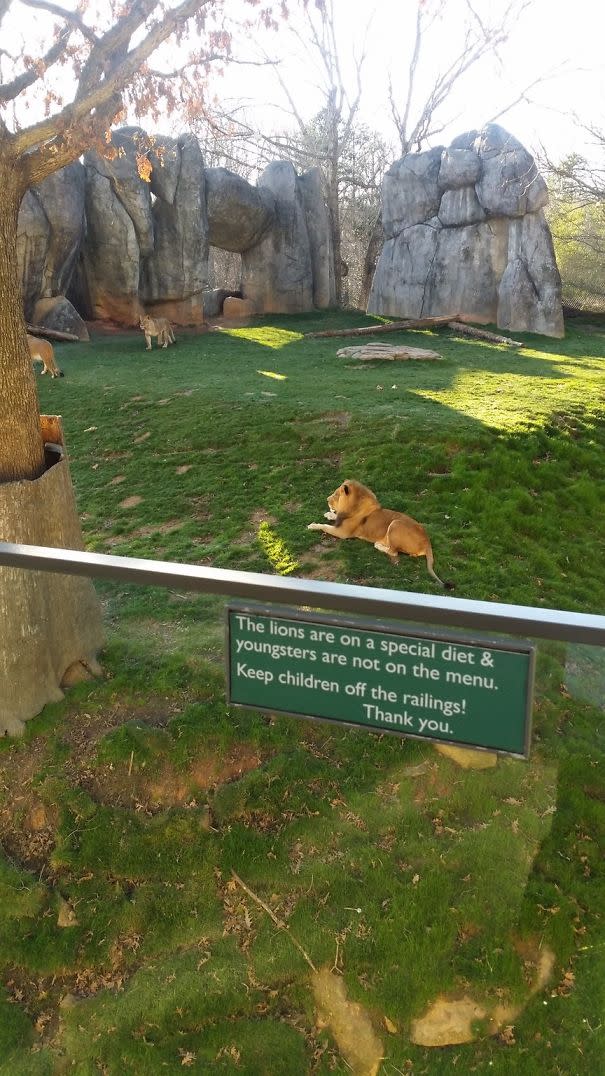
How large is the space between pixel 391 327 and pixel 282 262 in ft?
20.8

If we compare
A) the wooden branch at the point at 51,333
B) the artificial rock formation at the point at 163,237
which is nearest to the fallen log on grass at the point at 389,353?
the artificial rock formation at the point at 163,237

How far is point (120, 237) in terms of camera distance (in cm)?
2094

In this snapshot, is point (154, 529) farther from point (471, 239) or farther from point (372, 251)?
point (372, 251)

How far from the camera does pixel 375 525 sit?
7.35 m

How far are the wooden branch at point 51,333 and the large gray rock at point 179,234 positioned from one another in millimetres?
3561

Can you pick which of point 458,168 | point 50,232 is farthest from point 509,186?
point 50,232

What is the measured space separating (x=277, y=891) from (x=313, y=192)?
2649 centimetres

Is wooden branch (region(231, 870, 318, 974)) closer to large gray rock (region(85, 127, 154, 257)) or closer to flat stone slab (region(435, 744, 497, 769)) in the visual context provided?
flat stone slab (region(435, 744, 497, 769))

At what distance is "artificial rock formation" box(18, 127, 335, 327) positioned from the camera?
19.6m

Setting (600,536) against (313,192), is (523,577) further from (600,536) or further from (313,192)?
(313,192)

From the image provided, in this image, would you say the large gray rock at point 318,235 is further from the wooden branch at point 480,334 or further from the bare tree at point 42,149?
the bare tree at point 42,149

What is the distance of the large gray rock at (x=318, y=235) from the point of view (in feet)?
85.7

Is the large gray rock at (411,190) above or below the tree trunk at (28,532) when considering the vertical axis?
above

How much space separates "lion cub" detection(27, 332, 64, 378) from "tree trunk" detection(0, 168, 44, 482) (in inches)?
405
